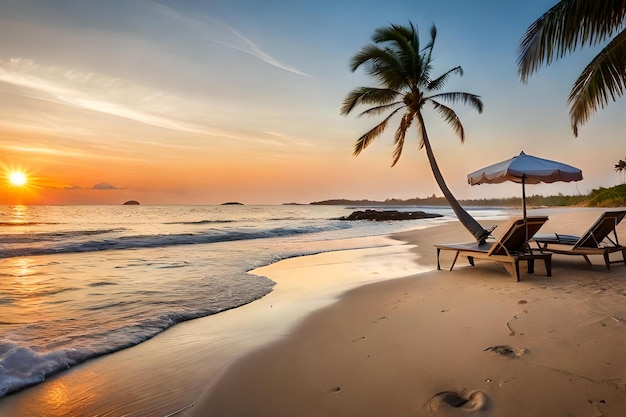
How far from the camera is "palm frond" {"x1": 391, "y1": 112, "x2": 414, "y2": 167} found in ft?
47.3

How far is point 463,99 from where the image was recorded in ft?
48.8

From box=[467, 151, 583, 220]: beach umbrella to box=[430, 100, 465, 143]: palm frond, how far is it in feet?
20.4

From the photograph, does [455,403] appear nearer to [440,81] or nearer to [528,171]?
[528,171]

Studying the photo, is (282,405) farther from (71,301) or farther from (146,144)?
→ (146,144)

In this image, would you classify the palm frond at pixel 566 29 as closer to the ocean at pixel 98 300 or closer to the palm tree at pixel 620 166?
the ocean at pixel 98 300

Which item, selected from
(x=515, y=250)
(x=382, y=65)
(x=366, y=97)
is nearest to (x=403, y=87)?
(x=382, y=65)

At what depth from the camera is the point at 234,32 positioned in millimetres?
12562

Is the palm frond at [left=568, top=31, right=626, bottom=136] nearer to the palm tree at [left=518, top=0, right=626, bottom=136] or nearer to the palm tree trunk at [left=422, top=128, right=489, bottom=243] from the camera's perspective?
the palm tree at [left=518, top=0, right=626, bottom=136]

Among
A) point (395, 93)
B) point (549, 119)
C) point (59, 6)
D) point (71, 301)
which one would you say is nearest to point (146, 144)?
point (59, 6)

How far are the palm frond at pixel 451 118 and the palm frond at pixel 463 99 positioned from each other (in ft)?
0.96

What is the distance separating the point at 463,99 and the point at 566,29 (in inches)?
324

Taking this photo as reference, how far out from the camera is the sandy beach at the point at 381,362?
269 cm

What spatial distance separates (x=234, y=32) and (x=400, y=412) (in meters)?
13.0

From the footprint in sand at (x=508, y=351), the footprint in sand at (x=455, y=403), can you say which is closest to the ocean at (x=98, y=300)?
the footprint in sand at (x=455, y=403)
